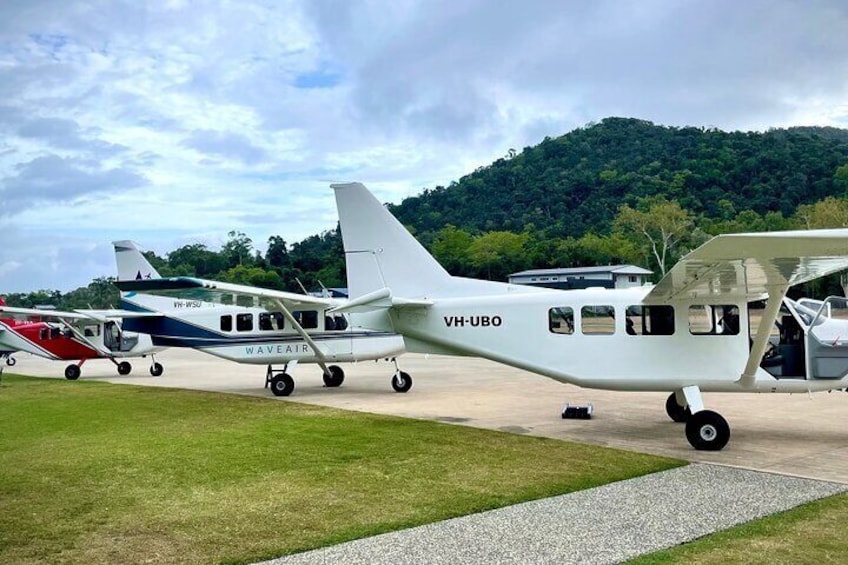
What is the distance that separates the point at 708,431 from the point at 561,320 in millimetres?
2543

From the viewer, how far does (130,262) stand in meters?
24.4

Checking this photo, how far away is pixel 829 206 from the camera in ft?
185

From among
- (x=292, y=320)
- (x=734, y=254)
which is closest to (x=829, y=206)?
(x=292, y=320)

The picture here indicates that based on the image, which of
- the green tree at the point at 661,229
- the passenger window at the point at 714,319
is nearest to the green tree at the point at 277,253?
the green tree at the point at 661,229

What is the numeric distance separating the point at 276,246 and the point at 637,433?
7204 centimetres

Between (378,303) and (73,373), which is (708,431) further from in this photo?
(73,373)

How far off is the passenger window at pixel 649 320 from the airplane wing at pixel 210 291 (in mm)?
7522

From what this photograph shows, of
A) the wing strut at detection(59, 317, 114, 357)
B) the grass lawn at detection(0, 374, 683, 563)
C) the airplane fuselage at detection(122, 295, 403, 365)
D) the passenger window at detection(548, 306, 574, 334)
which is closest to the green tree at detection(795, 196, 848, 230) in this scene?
the airplane fuselage at detection(122, 295, 403, 365)

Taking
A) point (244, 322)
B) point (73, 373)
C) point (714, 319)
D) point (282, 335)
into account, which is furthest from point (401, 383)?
point (73, 373)

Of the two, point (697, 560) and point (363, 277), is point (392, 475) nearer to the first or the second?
point (697, 560)

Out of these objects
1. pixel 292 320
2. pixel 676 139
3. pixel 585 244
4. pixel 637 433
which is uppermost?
pixel 676 139

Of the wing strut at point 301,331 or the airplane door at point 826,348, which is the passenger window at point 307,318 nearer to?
the wing strut at point 301,331

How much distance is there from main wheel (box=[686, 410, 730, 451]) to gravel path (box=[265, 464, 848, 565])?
1424 millimetres

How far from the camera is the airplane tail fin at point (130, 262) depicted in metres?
24.4
